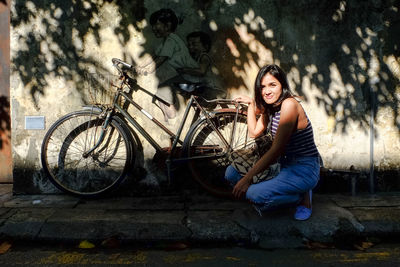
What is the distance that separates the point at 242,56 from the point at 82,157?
2523 millimetres

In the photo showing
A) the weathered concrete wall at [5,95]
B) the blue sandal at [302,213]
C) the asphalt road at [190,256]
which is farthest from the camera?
the weathered concrete wall at [5,95]

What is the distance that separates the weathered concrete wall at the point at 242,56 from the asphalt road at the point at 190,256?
5.56ft

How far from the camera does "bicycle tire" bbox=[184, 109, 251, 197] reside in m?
4.80

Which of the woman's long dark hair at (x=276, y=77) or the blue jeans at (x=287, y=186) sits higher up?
the woman's long dark hair at (x=276, y=77)

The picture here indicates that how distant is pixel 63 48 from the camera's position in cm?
498

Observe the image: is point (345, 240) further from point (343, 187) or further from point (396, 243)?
point (343, 187)

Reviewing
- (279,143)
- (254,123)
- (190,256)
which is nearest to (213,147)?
(254,123)

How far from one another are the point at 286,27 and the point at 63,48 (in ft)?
9.75

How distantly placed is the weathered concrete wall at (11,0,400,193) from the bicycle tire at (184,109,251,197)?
388 millimetres

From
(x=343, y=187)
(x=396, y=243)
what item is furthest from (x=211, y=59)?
(x=396, y=243)

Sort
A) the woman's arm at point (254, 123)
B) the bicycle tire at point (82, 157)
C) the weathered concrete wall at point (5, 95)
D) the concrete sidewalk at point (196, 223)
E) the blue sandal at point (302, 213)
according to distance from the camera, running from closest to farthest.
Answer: the concrete sidewalk at point (196, 223) < the blue sandal at point (302, 213) < the woman's arm at point (254, 123) < the bicycle tire at point (82, 157) < the weathered concrete wall at point (5, 95)

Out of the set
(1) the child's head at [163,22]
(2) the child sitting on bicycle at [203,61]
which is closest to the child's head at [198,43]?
(2) the child sitting on bicycle at [203,61]

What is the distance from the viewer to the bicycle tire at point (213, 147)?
4.80 m

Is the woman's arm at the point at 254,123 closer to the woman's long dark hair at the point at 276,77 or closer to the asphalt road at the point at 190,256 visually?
the woman's long dark hair at the point at 276,77
